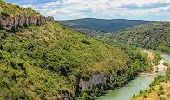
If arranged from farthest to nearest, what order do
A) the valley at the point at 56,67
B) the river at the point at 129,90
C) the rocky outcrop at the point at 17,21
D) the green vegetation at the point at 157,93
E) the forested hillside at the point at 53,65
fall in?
the rocky outcrop at the point at 17,21 < the river at the point at 129,90 < the green vegetation at the point at 157,93 < the valley at the point at 56,67 < the forested hillside at the point at 53,65

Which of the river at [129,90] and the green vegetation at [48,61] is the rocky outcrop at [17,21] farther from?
the river at [129,90]

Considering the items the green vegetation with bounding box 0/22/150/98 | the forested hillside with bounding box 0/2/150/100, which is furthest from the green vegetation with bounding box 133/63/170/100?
the green vegetation with bounding box 0/22/150/98

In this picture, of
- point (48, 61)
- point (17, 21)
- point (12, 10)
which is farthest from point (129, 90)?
point (12, 10)

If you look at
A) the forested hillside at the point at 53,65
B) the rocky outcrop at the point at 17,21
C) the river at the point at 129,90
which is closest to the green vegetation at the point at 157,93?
the river at the point at 129,90

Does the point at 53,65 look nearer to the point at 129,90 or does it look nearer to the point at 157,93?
the point at 129,90

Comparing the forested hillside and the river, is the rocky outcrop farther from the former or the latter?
the river

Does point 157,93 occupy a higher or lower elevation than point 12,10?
lower
